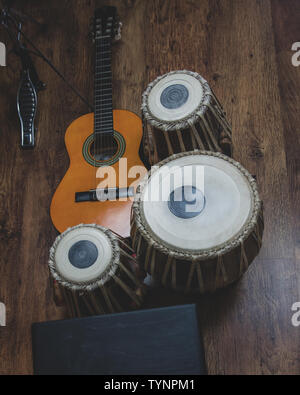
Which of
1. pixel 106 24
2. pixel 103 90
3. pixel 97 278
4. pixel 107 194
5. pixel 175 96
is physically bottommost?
pixel 97 278

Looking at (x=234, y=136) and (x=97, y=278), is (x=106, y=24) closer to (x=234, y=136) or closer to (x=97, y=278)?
(x=234, y=136)

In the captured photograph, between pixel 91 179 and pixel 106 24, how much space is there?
2.98 ft

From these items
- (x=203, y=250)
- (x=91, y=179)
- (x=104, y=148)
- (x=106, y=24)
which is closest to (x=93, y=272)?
(x=203, y=250)

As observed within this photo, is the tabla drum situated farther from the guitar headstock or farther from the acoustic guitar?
the guitar headstock

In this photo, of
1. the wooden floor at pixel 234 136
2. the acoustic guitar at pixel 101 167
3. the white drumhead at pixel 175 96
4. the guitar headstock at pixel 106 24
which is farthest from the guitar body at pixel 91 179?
the guitar headstock at pixel 106 24

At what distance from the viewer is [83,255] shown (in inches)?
52.9

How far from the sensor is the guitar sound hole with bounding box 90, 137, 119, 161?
1821 millimetres

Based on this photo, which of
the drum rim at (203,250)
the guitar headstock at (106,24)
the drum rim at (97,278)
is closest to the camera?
the drum rim at (203,250)

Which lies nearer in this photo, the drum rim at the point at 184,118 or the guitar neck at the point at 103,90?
the drum rim at the point at 184,118

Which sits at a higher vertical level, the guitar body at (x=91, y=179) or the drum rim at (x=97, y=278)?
the guitar body at (x=91, y=179)

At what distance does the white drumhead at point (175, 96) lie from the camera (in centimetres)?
148

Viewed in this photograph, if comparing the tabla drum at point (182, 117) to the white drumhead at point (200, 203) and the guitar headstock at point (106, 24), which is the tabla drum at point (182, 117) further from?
the guitar headstock at point (106, 24)

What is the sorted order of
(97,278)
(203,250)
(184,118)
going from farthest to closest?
1. (184,118)
2. (97,278)
3. (203,250)

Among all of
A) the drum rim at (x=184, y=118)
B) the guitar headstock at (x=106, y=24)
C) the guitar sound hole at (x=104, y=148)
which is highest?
the guitar headstock at (x=106, y=24)
